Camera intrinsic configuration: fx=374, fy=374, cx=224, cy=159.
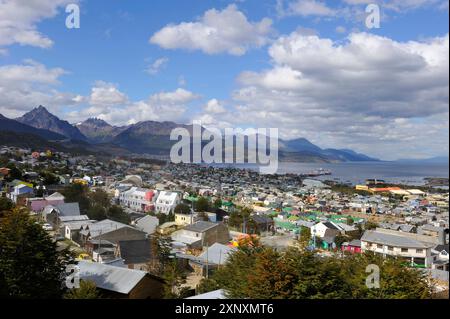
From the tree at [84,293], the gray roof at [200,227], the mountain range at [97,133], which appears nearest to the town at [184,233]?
the gray roof at [200,227]

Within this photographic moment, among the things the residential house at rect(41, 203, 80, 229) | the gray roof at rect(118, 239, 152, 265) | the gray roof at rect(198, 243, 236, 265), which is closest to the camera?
the gray roof at rect(118, 239, 152, 265)

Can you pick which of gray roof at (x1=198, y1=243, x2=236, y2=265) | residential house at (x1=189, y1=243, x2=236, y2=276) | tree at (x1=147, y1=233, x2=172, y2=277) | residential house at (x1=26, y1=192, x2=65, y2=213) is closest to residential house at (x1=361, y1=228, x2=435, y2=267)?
gray roof at (x1=198, y1=243, x2=236, y2=265)

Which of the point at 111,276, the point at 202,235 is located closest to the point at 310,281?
the point at 111,276

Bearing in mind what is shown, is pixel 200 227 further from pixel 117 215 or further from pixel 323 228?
pixel 323 228

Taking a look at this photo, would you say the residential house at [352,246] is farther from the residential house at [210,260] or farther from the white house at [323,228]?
the residential house at [210,260]

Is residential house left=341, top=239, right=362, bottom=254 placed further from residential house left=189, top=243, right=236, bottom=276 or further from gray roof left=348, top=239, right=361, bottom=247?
residential house left=189, top=243, right=236, bottom=276
